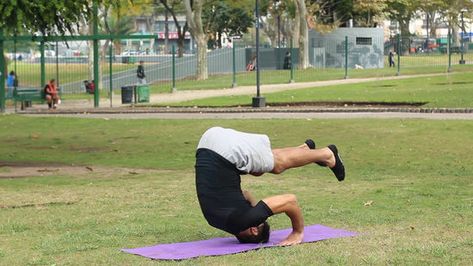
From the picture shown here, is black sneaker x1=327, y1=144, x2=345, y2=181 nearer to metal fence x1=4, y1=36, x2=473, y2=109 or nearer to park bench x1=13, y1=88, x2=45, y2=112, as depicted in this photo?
park bench x1=13, y1=88, x2=45, y2=112

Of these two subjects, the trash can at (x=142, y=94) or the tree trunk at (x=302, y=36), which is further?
the tree trunk at (x=302, y=36)

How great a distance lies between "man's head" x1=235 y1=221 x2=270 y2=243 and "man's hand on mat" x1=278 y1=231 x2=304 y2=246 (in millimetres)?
174

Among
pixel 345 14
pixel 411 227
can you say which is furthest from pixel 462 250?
pixel 345 14

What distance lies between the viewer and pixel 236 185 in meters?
8.48

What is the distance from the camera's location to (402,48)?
192 ft

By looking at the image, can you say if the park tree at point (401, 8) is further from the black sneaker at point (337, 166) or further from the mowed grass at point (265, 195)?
the black sneaker at point (337, 166)

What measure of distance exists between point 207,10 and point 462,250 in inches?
3192

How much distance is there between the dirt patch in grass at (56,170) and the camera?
16.3m

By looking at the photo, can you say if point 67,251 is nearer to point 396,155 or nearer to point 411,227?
point 411,227

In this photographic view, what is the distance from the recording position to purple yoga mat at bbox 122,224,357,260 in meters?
7.99

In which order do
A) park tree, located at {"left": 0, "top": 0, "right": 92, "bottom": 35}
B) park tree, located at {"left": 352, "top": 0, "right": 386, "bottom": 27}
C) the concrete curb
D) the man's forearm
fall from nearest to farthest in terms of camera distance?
the man's forearm → park tree, located at {"left": 0, "top": 0, "right": 92, "bottom": 35} → the concrete curb → park tree, located at {"left": 352, "top": 0, "right": 386, "bottom": 27}

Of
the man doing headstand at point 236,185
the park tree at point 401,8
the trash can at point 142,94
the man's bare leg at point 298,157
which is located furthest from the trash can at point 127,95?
the park tree at point 401,8

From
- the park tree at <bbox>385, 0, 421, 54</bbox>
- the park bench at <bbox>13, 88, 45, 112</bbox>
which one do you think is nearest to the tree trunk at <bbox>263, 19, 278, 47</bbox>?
the park tree at <bbox>385, 0, 421, 54</bbox>

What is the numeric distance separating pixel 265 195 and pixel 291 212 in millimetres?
3980
